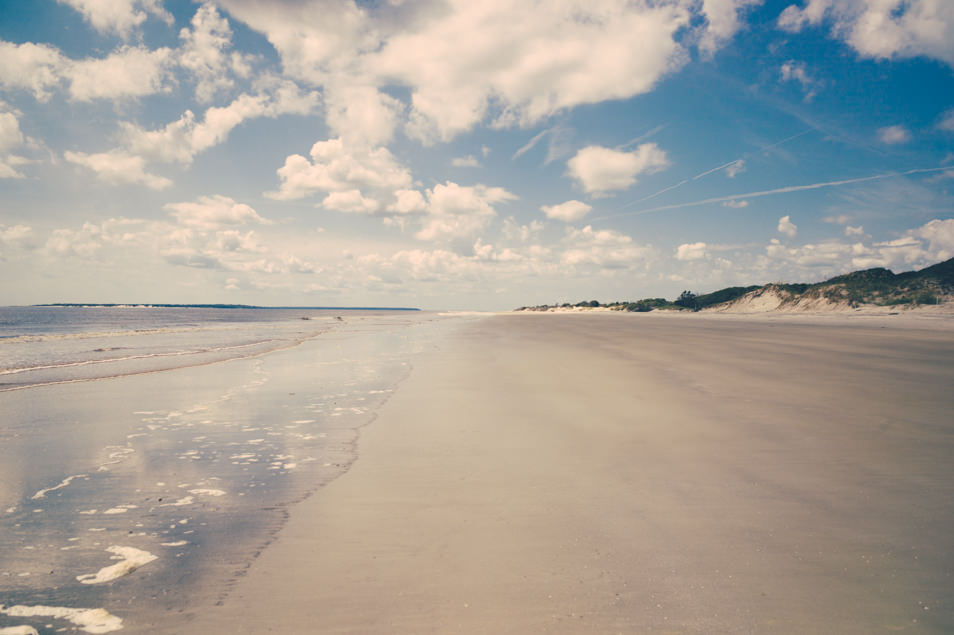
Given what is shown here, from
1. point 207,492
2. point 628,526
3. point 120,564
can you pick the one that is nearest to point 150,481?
point 207,492

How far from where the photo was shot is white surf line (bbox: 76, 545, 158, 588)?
10.4ft

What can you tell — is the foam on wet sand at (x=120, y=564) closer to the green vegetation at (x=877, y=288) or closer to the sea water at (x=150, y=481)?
the sea water at (x=150, y=481)

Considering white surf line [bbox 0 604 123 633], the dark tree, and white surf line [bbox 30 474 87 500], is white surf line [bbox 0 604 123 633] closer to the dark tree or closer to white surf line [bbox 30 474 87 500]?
white surf line [bbox 30 474 87 500]

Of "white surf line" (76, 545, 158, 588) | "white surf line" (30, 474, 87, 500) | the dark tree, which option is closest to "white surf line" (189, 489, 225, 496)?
"white surf line" (76, 545, 158, 588)

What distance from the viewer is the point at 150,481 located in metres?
5.11

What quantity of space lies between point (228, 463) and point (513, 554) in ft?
13.5

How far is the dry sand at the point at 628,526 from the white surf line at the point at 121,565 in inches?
35.4

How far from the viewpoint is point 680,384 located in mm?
10406

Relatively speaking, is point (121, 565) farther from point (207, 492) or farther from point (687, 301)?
point (687, 301)

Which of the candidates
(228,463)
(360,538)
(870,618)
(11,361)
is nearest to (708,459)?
(870,618)

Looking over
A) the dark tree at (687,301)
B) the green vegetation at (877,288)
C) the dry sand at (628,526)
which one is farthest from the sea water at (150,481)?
the dark tree at (687,301)

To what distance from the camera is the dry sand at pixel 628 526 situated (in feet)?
8.92

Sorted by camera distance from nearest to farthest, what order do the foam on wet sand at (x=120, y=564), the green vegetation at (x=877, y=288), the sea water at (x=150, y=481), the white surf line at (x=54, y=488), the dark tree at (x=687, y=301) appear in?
the sea water at (x=150, y=481)
the foam on wet sand at (x=120, y=564)
the white surf line at (x=54, y=488)
the green vegetation at (x=877, y=288)
the dark tree at (x=687, y=301)

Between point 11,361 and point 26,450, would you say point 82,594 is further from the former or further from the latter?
point 11,361
